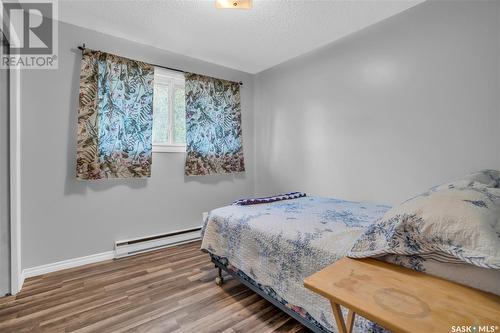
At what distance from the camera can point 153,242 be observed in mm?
2936

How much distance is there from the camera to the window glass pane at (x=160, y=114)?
3086 millimetres

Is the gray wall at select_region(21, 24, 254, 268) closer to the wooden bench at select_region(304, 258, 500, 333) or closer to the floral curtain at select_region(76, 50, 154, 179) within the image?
the floral curtain at select_region(76, 50, 154, 179)

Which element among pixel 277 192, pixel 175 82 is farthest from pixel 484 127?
pixel 175 82

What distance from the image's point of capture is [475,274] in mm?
811

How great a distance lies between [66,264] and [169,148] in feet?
5.42

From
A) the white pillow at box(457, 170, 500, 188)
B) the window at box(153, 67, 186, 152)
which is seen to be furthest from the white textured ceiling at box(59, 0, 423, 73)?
the white pillow at box(457, 170, 500, 188)

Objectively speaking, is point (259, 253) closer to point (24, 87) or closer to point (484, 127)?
point (484, 127)

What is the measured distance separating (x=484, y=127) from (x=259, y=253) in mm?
2026

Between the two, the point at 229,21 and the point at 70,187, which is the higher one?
the point at 229,21

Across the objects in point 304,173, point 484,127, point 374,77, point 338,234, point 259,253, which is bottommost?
point 259,253

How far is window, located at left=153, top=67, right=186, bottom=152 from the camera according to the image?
309 centimetres

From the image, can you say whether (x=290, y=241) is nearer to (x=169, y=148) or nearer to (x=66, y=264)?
(x=169, y=148)

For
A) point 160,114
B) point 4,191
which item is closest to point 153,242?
point 4,191

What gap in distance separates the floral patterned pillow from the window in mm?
2679
